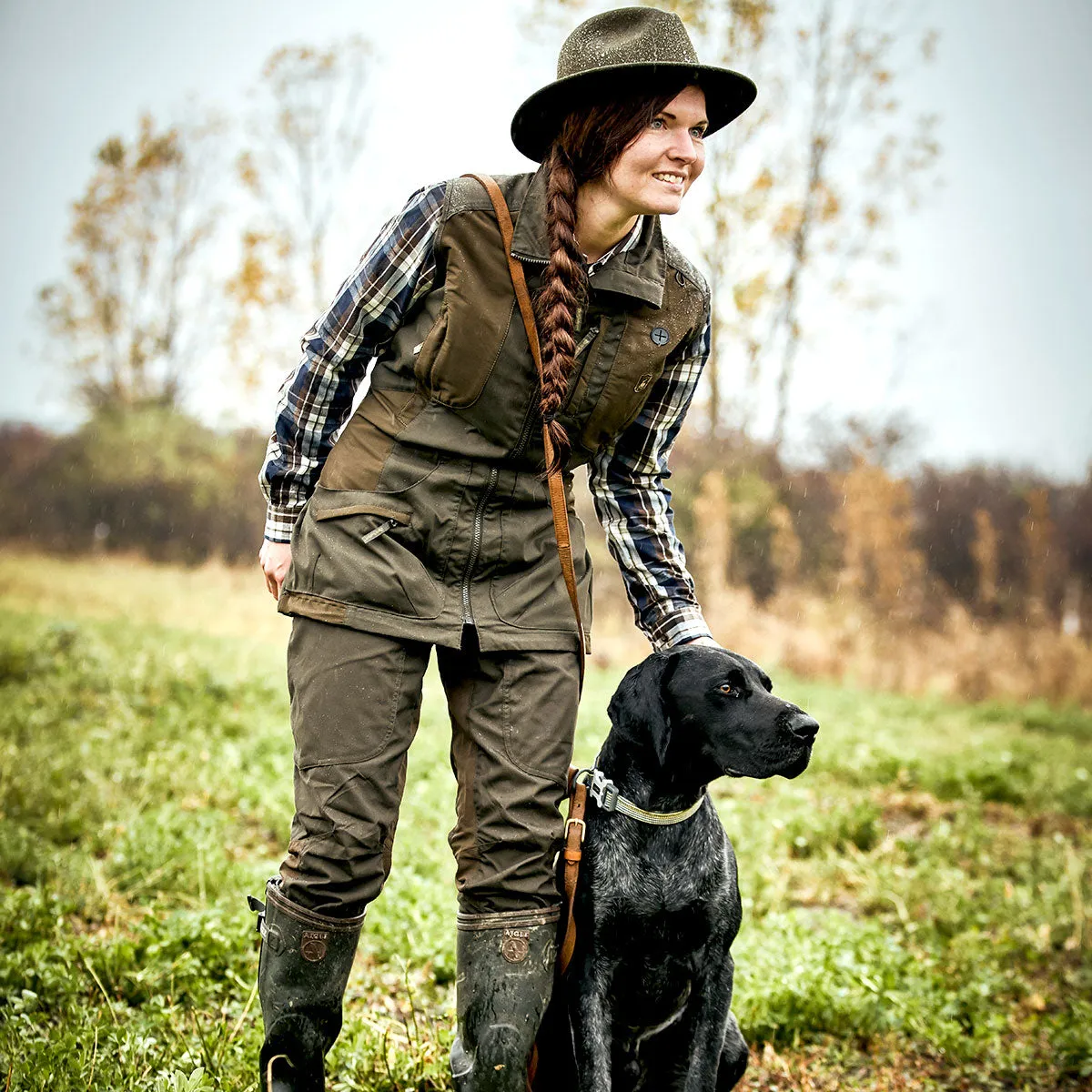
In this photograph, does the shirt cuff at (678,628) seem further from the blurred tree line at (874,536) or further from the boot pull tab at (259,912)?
the blurred tree line at (874,536)

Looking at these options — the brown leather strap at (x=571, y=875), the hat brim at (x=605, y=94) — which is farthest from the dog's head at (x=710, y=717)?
the hat brim at (x=605, y=94)

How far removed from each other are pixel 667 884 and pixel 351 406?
50.8 inches

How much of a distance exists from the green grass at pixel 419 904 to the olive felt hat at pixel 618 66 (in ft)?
7.42

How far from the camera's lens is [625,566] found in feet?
9.25

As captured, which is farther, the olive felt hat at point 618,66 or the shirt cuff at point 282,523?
the shirt cuff at point 282,523

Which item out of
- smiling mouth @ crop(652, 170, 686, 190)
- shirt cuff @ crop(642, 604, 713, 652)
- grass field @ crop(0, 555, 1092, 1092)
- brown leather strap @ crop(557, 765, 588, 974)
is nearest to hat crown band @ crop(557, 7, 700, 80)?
smiling mouth @ crop(652, 170, 686, 190)

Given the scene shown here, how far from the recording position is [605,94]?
235 centimetres

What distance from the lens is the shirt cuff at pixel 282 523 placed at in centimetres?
255

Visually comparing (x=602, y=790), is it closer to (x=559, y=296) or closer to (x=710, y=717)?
(x=710, y=717)

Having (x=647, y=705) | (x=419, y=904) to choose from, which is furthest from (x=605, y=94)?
(x=419, y=904)

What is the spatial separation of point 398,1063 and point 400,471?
1.52m

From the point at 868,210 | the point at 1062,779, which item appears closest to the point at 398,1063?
the point at 1062,779

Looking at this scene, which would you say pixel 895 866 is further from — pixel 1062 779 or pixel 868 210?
pixel 868 210

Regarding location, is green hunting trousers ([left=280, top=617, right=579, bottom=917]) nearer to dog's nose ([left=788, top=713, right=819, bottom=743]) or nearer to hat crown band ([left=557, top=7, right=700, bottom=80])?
dog's nose ([left=788, top=713, right=819, bottom=743])
